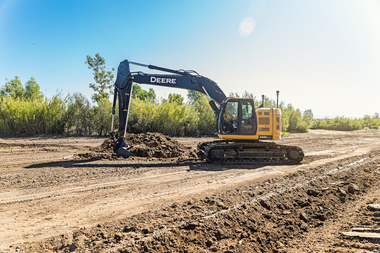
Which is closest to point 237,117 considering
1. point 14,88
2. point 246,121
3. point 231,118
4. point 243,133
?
point 231,118

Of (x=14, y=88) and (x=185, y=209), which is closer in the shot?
(x=185, y=209)

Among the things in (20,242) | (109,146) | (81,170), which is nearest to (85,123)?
(109,146)

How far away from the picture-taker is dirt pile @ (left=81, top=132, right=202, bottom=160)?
9.70 meters

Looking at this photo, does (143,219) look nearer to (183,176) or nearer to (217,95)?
(183,176)

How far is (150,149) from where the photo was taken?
9.97m

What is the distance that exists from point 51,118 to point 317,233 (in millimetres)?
18816

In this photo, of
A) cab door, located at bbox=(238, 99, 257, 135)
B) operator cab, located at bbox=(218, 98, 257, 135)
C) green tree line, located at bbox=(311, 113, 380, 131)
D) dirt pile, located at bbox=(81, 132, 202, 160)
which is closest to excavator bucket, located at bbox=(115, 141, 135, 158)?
dirt pile, located at bbox=(81, 132, 202, 160)

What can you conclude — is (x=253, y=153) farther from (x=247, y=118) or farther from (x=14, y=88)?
(x=14, y=88)

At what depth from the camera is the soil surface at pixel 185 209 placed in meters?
3.22

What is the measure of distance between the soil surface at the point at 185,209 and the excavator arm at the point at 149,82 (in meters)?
2.13

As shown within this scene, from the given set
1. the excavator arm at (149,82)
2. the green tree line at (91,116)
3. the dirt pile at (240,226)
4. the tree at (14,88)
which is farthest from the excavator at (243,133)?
the tree at (14,88)

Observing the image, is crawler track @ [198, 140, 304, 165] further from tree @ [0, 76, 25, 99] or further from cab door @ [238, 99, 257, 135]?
tree @ [0, 76, 25, 99]

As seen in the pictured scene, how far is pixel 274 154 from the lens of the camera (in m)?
9.02

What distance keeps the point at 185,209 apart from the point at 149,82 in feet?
21.3
